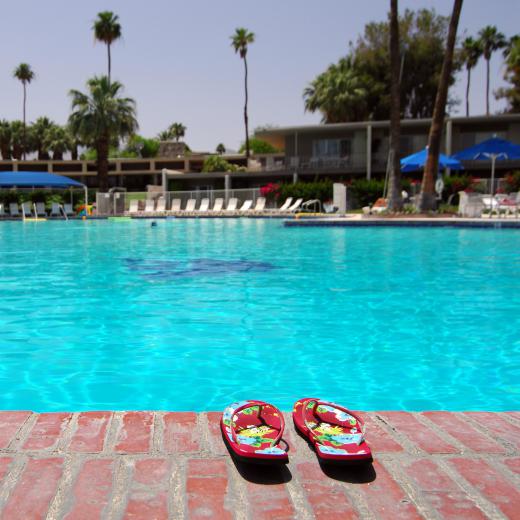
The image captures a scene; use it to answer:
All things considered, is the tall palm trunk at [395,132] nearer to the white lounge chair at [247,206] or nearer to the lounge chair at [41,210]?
the white lounge chair at [247,206]

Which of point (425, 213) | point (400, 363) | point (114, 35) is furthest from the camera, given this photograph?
point (114, 35)

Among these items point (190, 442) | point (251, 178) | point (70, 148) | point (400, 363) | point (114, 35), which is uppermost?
point (114, 35)

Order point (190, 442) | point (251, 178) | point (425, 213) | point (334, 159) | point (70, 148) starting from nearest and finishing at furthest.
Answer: point (190, 442) < point (425, 213) < point (334, 159) < point (251, 178) < point (70, 148)

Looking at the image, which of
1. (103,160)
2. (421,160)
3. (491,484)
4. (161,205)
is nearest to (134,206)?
(161,205)

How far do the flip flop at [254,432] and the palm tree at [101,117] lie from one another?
37.1m

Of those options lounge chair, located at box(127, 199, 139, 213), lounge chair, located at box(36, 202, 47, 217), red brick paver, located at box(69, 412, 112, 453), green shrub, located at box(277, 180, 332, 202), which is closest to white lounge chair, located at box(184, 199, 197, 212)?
lounge chair, located at box(127, 199, 139, 213)

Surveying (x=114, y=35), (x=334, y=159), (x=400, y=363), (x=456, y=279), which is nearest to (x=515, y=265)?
(x=456, y=279)

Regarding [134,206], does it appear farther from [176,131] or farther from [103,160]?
[176,131]

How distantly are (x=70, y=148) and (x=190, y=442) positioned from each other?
245ft

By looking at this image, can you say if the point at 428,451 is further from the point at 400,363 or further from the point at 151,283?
the point at 151,283

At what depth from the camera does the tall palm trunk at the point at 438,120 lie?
2045cm

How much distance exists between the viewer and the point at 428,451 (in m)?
2.00

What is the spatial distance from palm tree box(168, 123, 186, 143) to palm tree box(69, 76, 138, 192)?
172ft

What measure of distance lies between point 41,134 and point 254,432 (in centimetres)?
7827
